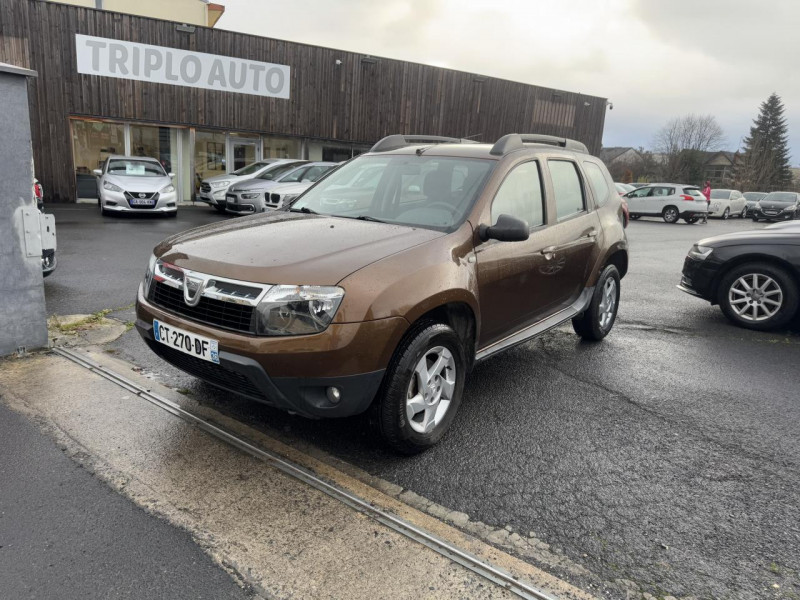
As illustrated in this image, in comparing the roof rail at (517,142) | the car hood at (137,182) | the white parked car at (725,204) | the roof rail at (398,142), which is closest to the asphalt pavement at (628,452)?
the roof rail at (517,142)

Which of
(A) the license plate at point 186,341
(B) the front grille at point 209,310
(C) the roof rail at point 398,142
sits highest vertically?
(C) the roof rail at point 398,142

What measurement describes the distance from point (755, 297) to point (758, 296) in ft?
0.10

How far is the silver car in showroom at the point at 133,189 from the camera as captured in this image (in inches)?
549

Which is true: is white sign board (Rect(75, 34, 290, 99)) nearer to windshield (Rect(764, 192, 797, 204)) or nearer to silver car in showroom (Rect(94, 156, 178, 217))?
silver car in showroom (Rect(94, 156, 178, 217))

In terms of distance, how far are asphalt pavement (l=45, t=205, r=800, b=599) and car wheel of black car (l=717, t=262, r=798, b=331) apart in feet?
1.19

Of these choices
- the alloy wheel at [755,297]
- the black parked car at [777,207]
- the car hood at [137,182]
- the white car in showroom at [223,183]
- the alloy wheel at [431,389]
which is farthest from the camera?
the black parked car at [777,207]

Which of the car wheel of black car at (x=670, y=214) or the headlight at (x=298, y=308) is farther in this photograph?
the car wheel of black car at (x=670, y=214)

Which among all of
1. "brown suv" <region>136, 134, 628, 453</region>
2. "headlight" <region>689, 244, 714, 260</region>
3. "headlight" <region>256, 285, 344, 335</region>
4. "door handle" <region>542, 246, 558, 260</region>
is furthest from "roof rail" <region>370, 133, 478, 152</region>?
"headlight" <region>689, 244, 714, 260</region>

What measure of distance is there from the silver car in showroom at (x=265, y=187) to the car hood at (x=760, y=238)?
32.4ft

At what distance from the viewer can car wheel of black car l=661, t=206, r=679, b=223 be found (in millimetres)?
25700

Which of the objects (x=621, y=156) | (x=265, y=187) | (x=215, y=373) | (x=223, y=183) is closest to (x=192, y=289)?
(x=215, y=373)

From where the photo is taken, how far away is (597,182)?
17.8 feet

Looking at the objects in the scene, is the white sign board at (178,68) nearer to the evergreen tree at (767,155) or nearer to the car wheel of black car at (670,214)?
the car wheel of black car at (670,214)

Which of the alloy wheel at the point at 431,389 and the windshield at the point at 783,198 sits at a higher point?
the windshield at the point at 783,198
